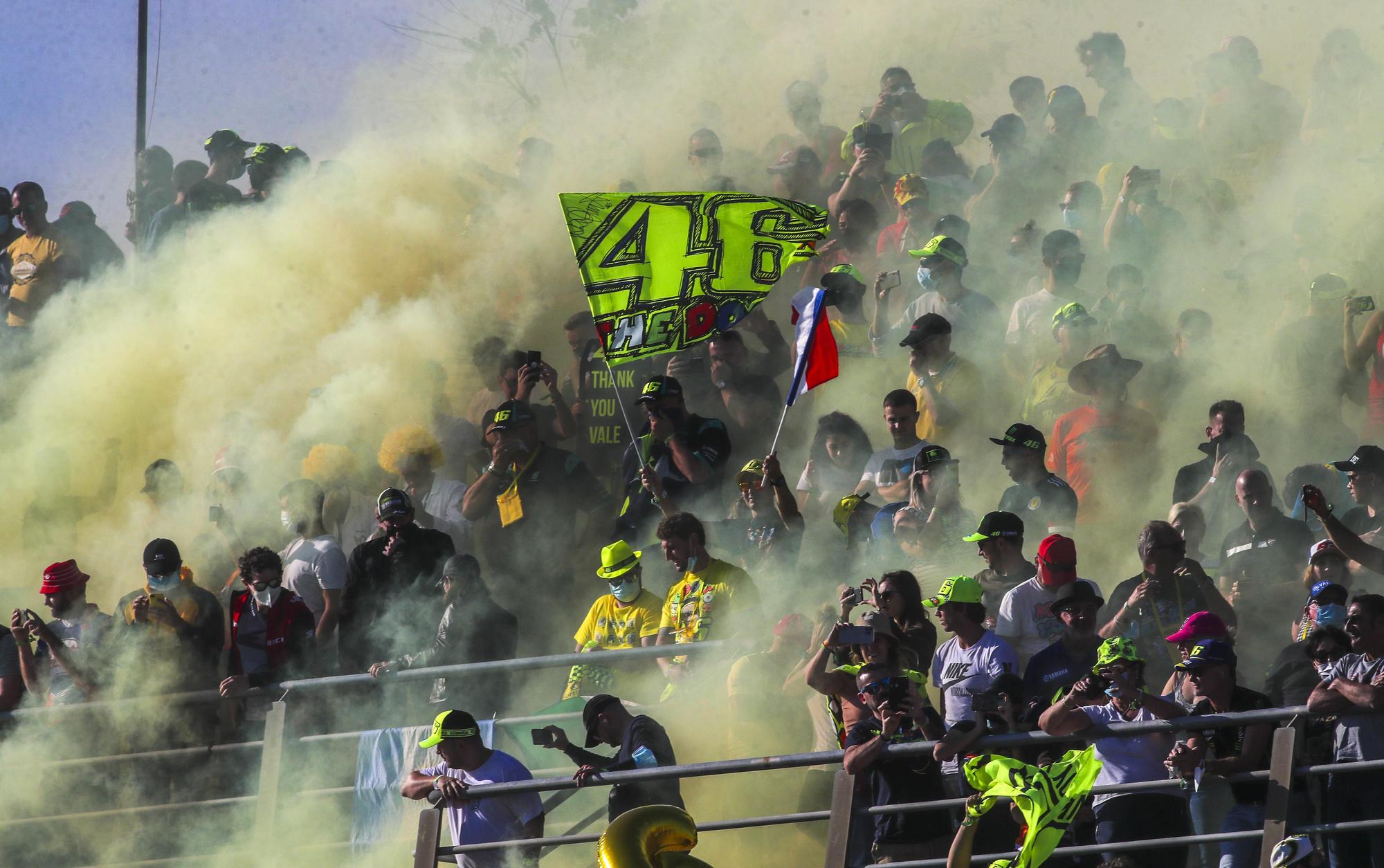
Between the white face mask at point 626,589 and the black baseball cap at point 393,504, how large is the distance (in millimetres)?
1146

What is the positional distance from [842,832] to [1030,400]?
372 cm

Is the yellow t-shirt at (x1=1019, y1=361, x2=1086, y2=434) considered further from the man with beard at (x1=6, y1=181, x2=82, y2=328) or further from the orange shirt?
the man with beard at (x1=6, y1=181, x2=82, y2=328)

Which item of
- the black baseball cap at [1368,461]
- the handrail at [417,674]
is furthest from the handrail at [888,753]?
the black baseball cap at [1368,461]

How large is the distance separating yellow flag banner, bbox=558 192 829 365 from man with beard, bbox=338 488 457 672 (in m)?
1.26

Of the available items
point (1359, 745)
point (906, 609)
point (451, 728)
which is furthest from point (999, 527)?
point (451, 728)

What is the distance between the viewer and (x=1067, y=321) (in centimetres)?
983

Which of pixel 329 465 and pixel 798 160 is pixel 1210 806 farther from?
pixel 798 160

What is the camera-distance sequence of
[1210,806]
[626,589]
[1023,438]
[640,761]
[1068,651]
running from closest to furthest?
[1210,806] < [1068,651] < [640,761] < [1023,438] < [626,589]

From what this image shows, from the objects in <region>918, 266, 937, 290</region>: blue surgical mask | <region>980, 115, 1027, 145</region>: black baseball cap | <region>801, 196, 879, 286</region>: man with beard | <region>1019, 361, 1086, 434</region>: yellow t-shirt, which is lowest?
<region>1019, 361, 1086, 434</region>: yellow t-shirt

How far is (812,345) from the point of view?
934cm

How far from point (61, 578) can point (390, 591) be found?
5.70ft

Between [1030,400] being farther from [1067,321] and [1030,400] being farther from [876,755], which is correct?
[876,755]

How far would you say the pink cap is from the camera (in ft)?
21.8

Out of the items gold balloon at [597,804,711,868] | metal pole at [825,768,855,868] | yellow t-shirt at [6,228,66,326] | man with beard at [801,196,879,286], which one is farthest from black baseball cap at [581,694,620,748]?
yellow t-shirt at [6,228,66,326]
